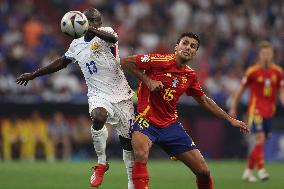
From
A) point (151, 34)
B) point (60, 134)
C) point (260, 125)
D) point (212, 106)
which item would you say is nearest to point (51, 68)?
point (212, 106)

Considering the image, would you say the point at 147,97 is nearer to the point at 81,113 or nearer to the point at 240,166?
the point at 240,166

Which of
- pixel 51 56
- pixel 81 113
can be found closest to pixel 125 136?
pixel 81 113

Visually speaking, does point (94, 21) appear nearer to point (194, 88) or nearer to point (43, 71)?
point (43, 71)

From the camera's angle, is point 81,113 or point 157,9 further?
point 157,9

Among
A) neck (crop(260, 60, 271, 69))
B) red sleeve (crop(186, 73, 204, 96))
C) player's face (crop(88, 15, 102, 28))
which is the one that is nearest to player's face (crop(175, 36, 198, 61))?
red sleeve (crop(186, 73, 204, 96))

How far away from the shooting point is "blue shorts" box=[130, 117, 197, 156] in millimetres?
10148

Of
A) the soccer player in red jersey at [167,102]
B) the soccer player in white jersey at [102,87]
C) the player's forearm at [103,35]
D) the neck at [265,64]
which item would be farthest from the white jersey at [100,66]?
the neck at [265,64]

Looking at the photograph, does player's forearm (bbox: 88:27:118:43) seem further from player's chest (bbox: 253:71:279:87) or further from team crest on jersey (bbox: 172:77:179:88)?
player's chest (bbox: 253:71:279:87)

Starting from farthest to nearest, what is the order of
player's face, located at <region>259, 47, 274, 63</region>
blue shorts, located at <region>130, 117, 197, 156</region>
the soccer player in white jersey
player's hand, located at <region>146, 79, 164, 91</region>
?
1. player's face, located at <region>259, 47, 274, 63</region>
2. the soccer player in white jersey
3. blue shorts, located at <region>130, 117, 197, 156</region>
4. player's hand, located at <region>146, 79, 164, 91</region>

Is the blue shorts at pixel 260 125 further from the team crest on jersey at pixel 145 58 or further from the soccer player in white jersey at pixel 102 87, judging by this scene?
the team crest on jersey at pixel 145 58

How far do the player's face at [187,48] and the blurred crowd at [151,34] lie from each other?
12.6 meters

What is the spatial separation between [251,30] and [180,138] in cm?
1750

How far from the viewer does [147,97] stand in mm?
10273

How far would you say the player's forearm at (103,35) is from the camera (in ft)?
34.5
